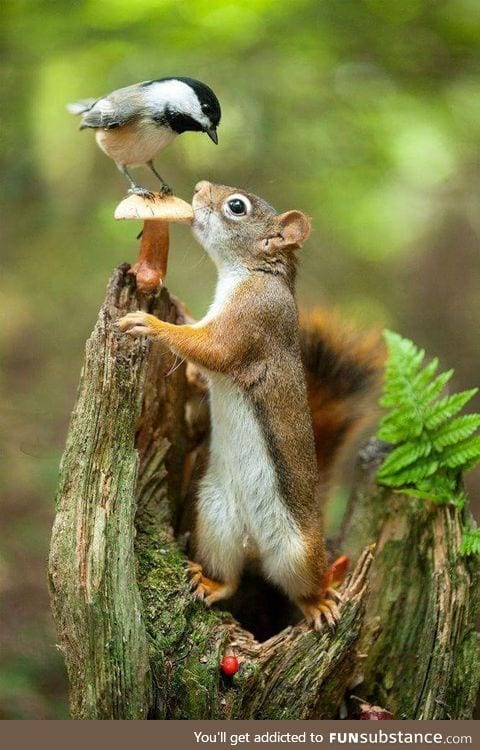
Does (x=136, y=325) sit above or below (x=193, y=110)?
below

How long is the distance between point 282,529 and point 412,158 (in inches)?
89.9


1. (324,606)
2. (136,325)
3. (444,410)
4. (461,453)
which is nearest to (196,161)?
(136,325)

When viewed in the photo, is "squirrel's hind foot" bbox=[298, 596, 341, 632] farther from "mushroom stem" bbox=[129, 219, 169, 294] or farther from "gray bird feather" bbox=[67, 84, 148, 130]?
"gray bird feather" bbox=[67, 84, 148, 130]

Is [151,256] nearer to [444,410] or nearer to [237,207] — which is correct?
[237,207]

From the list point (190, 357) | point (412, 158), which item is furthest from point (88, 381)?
point (412, 158)

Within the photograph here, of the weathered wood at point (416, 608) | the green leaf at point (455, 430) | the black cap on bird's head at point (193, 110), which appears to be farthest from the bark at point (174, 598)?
the black cap on bird's head at point (193, 110)

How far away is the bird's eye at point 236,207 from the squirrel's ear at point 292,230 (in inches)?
4.5

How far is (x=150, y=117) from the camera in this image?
199 cm

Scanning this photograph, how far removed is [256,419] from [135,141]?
0.86 m

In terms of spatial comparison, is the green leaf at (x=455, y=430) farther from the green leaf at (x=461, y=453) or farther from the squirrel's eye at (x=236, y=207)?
the squirrel's eye at (x=236, y=207)

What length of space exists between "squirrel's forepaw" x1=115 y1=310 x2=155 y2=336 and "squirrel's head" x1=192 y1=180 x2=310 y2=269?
387 mm

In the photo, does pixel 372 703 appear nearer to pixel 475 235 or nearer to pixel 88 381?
pixel 88 381
